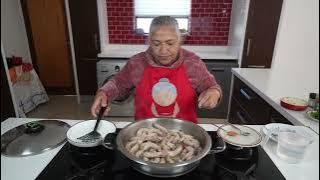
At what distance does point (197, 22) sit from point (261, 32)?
2.66 feet

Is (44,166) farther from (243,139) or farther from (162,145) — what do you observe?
(243,139)

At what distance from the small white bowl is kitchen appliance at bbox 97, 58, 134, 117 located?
1.77 m

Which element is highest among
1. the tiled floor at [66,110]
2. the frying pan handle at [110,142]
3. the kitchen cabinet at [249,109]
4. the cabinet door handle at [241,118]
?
the frying pan handle at [110,142]

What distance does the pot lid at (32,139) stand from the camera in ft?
2.77

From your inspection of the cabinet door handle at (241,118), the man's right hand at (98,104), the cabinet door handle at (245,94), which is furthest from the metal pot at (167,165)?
the cabinet door handle at (241,118)

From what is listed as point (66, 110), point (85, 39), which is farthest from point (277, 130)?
point (66, 110)

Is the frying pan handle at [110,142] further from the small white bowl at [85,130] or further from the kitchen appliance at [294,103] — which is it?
the kitchen appliance at [294,103]

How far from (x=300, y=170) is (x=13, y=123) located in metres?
1.19

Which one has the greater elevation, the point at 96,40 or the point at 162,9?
the point at 162,9

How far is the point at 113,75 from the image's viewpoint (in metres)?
2.79

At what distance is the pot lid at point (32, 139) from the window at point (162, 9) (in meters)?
2.32

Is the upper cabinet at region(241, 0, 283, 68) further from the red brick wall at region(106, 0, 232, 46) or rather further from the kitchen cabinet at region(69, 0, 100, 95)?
the kitchen cabinet at region(69, 0, 100, 95)

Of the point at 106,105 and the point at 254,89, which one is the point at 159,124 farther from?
the point at 254,89

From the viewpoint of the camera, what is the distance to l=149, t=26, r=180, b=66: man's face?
1.14m
